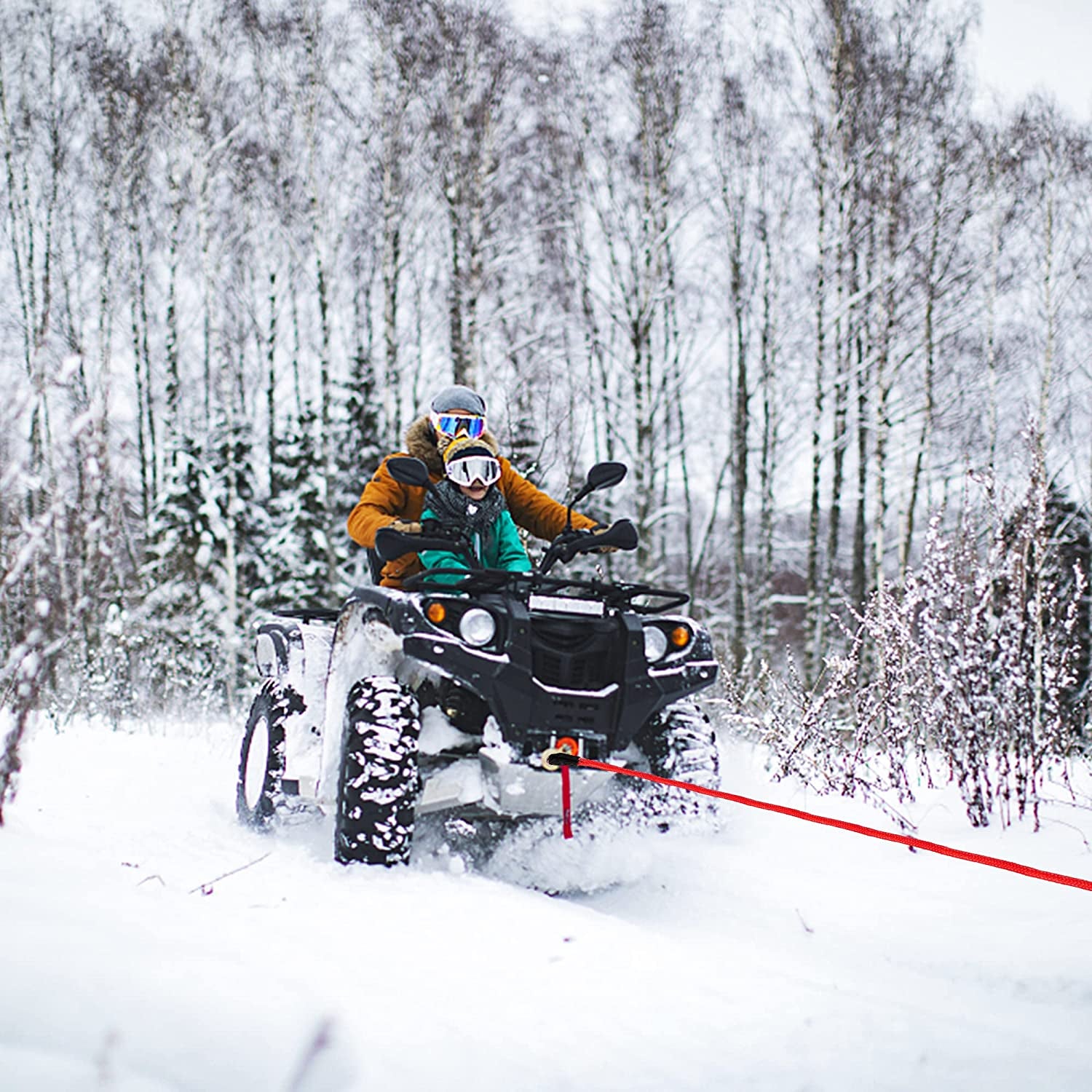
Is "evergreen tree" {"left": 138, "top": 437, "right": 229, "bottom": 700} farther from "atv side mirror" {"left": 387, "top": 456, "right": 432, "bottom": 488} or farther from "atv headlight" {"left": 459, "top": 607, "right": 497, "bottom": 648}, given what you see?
"atv headlight" {"left": 459, "top": 607, "right": 497, "bottom": 648}

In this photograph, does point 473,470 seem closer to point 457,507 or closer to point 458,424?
point 457,507

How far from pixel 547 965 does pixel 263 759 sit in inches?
81.8

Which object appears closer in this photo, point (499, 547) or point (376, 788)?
point (376, 788)

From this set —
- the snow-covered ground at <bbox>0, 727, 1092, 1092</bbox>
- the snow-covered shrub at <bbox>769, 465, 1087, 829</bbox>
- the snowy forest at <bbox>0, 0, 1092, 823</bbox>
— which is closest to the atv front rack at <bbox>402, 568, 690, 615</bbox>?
the snow-covered ground at <bbox>0, 727, 1092, 1092</bbox>

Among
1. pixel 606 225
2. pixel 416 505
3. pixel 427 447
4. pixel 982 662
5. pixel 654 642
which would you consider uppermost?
pixel 606 225

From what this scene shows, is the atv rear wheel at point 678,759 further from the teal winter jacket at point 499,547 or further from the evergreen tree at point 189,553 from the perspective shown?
the evergreen tree at point 189,553

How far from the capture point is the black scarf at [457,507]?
3.73 metres

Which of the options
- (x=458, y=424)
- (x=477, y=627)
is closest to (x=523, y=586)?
(x=477, y=627)

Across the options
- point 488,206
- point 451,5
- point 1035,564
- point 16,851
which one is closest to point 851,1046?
point 16,851

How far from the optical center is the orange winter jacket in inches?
139

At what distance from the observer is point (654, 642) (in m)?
3.21

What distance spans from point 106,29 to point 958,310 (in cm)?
1426

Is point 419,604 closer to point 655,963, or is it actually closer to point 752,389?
point 655,963

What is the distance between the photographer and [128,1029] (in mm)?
1497
